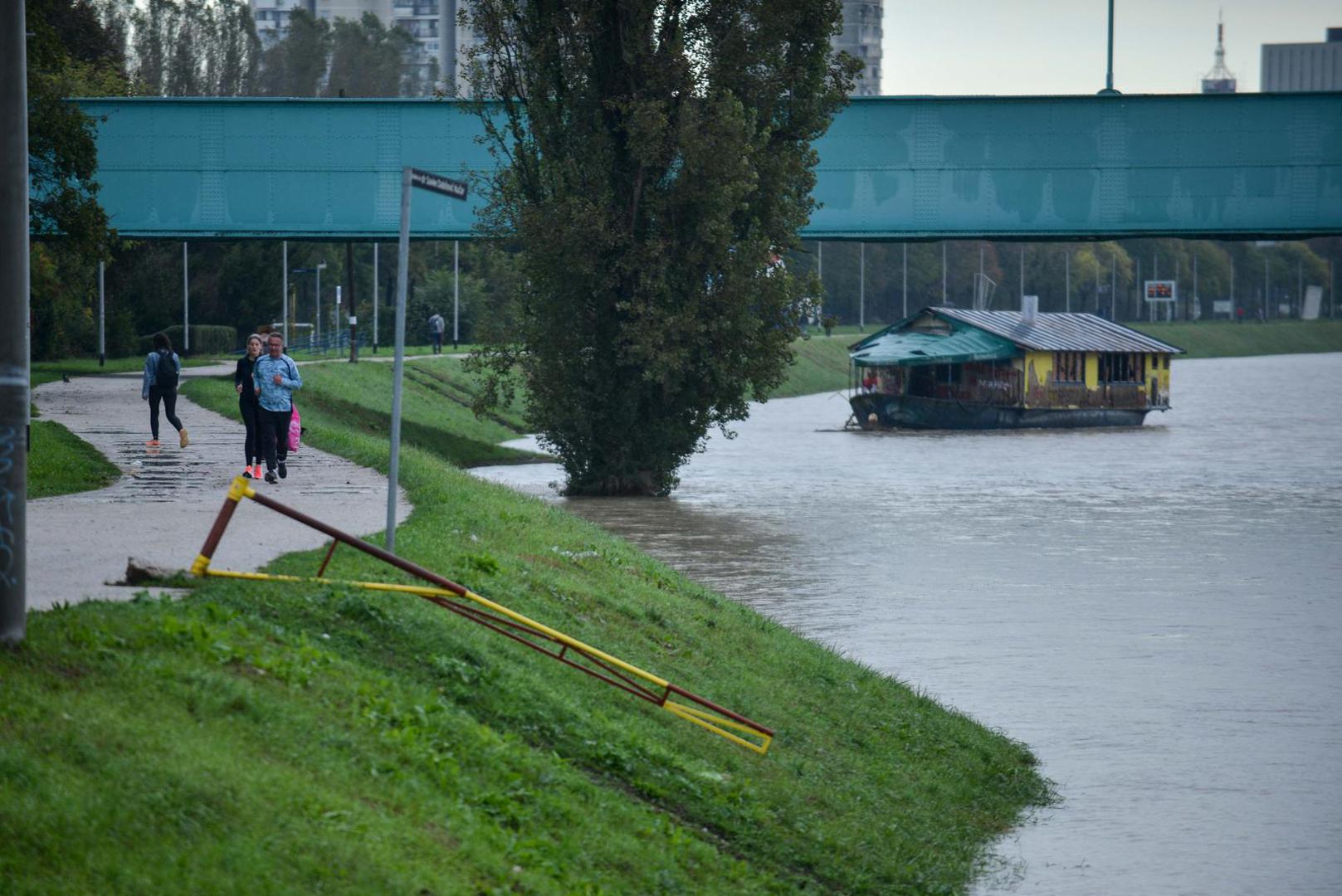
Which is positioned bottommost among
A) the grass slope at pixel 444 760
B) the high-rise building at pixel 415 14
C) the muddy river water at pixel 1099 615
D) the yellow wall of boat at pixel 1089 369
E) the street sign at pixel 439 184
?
the muddy river water at pixel 1099 615

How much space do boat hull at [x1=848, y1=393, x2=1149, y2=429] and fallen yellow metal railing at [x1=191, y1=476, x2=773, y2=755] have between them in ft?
179

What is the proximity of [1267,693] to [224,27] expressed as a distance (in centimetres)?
9636

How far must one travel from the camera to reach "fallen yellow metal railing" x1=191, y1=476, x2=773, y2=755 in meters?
9.68

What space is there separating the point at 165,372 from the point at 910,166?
18955 millimetres

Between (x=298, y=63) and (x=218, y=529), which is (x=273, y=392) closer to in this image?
(x=218, y=529)

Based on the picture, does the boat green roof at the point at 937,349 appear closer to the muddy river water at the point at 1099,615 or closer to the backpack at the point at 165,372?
the muddy river water at the point at 1099,615

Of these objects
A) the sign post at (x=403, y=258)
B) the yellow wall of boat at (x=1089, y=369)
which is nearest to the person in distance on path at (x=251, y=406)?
the sign post at (x=403, y=258)

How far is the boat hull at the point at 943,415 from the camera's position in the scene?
66.3 meters

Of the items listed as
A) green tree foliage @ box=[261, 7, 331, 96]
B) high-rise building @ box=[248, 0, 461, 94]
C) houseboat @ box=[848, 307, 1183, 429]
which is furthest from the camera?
high-rise building @ box=[248, 0, 461, 94]

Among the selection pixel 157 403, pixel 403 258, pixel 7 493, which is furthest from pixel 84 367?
pixel 7 493

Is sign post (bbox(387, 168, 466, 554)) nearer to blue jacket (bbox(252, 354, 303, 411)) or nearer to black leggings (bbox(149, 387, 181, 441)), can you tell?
blue jacket (bbox(252, 354, 303, 411))

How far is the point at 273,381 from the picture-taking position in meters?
20.4

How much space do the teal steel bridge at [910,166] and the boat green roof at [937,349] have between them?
2845 centimetres

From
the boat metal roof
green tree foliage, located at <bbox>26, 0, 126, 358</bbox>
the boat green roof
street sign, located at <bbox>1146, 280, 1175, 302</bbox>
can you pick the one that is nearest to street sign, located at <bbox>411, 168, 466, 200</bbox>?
green tree foliage, located at <bbox>26, 0, 126, 358</bbox>
